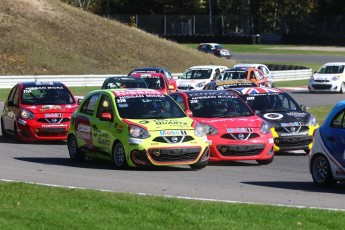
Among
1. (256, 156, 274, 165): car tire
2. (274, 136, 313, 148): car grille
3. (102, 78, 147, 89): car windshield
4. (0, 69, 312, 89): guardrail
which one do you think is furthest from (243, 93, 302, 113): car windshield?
(0, 69, 312, 89): guardrail

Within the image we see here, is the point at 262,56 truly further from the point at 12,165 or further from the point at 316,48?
the point at 12,165

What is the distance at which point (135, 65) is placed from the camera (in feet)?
190

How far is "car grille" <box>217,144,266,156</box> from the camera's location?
57.8 ft

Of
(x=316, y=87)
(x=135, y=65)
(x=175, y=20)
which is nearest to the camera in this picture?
(x=316, y=87)

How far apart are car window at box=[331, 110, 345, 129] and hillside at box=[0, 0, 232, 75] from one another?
40367mm

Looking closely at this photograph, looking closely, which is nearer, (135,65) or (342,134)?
(342,134)

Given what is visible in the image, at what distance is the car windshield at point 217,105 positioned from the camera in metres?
18.7

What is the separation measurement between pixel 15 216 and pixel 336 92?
115 ft

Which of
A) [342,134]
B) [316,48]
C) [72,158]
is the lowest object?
[316,48]

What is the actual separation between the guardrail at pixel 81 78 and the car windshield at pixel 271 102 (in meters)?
26.5

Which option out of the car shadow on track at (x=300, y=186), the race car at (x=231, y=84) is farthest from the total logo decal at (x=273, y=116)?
the race car at (x=231, y=84)

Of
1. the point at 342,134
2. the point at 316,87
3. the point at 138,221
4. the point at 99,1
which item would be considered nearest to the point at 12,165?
the point at 342,134

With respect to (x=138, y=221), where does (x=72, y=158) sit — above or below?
below

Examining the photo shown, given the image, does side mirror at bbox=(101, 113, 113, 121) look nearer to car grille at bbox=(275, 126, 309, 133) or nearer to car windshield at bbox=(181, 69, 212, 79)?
car grille at bbox=(275, 126, 309, 133)
